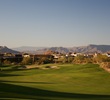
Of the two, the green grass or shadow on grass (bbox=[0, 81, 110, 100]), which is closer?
shadow on grass (bbox=[0, 81, 110, 100])

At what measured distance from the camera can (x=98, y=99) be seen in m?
20.8

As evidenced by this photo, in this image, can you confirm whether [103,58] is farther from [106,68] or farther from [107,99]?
[107,99]

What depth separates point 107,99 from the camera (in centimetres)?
2109

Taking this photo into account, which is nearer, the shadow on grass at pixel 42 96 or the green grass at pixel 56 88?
the shadow on grass at pixel 42 96

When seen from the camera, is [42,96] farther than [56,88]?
No

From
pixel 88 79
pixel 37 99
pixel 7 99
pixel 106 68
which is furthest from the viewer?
pixel 106 68

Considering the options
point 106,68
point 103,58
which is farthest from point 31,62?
point 106,68

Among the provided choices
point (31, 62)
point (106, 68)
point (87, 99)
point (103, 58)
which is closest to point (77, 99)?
point (87, 99)

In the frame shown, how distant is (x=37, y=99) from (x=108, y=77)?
89.1ft

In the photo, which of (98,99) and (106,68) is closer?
(98,99)

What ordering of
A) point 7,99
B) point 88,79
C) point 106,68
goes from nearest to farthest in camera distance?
point 7,99 < point 88,79 < point 106,68

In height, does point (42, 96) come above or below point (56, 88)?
above

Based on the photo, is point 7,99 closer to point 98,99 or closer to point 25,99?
point 25,99

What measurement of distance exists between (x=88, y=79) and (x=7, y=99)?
25.9 metres
